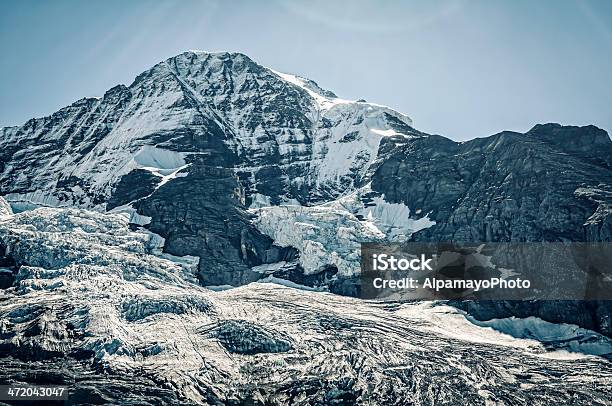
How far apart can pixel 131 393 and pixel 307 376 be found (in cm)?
3114

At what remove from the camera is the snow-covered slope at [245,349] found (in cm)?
13350

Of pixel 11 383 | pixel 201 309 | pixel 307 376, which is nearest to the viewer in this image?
pixel 11 383

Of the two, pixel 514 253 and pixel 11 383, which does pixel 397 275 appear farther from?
pixel 11 383

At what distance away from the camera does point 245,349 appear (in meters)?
145

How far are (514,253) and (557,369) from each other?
49.0 m

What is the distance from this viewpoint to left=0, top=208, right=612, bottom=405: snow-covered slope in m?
134

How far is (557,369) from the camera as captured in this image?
14838cm

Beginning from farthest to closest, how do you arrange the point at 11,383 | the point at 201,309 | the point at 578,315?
1. the point at 578,315
2. the point at 201,309
3. the point at 11,383

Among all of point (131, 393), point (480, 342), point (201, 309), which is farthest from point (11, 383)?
point (480, 342)

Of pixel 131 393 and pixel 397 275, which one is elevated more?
pixel 397 275

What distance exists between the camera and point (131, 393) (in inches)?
5059

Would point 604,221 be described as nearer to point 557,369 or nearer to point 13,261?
point 557,369

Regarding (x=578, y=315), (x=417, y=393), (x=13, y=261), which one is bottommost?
(x=417, y=393)

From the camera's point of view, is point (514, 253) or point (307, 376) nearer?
point (307, 376)
